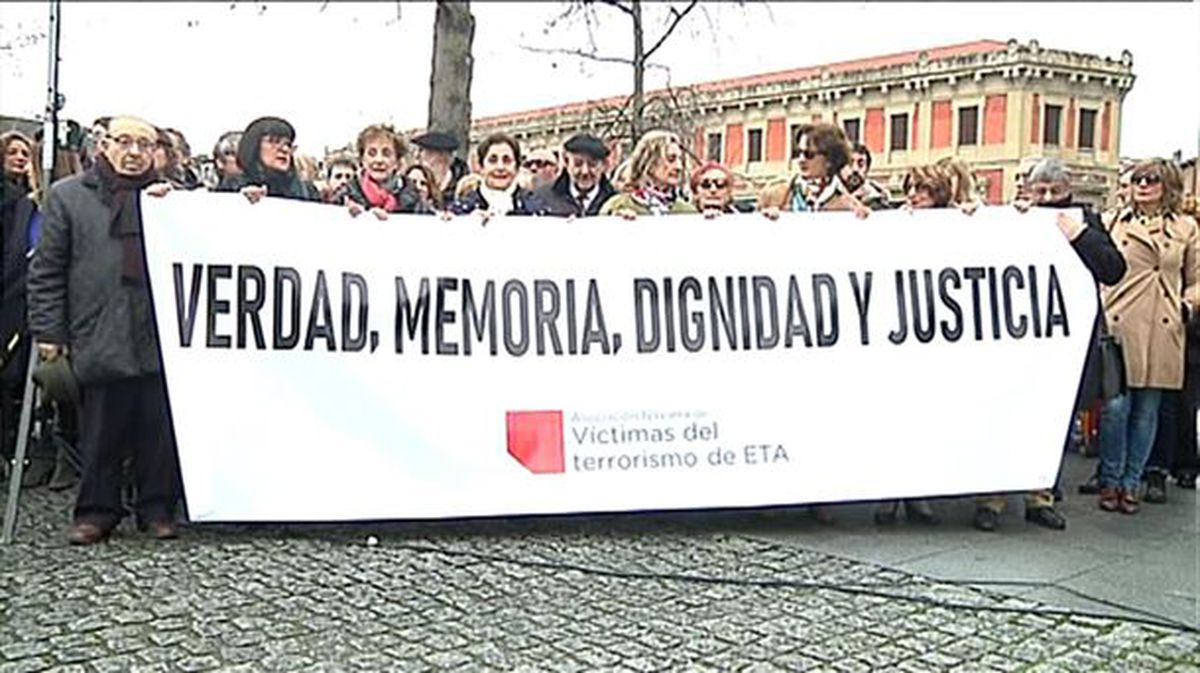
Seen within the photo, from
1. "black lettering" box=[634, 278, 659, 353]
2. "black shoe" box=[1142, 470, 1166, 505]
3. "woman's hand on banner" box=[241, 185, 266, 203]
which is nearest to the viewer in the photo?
"woman's hand on banner" box=[241, 185, 266, 203]

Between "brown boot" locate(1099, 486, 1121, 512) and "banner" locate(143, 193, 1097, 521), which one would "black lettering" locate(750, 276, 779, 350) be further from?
"brown boot" locate(1099, 486, 1121, 512)

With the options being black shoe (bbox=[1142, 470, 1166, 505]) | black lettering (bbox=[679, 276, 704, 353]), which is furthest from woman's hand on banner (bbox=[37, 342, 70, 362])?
black shoe (bbox=[1142, 470, 1166, 505])

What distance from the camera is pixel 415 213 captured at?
20.9 ft

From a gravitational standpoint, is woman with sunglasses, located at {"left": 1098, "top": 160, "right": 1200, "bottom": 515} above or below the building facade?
below

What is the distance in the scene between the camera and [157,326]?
17.5 ft

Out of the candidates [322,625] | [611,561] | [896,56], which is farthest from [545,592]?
[896,56]

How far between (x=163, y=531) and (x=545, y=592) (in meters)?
1.85

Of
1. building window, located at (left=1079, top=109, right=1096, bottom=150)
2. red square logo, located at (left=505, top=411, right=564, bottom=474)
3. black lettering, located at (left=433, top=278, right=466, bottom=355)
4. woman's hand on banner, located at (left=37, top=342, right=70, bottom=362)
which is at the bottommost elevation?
red square logo, located at (left=505, top=411, right=564, bottom=474)

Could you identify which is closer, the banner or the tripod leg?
the tripod leg

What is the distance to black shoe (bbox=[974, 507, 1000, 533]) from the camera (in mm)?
5965

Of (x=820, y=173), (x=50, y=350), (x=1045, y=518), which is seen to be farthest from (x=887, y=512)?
(x=50, y=350)

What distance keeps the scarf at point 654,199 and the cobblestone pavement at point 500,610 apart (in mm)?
1648

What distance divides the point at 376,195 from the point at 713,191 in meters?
1.77

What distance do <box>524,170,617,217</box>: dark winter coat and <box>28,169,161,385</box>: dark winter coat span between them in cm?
217
